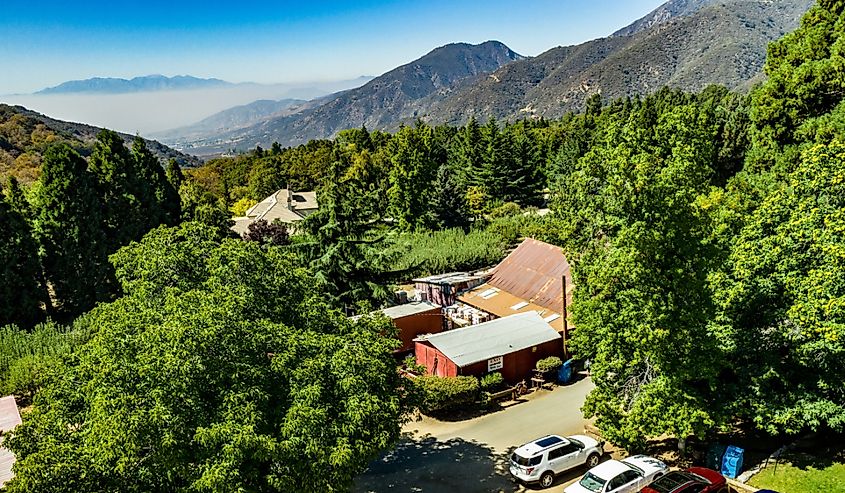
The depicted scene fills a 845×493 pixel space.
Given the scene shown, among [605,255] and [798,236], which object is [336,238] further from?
[798,236]

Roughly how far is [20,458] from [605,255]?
12617mm

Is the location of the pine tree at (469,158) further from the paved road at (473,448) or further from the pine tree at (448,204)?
the paved road at (473,448)

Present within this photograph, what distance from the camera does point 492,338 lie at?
22734 millimetres

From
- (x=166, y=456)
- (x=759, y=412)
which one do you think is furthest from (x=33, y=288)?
(x=759, y=412)

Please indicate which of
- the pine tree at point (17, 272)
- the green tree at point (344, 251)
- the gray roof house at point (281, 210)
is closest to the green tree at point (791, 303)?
the green tree at point (344, 251)

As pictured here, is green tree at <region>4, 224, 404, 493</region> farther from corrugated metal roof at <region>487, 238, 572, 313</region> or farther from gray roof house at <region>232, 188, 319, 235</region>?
gray roof house at <region>232, 188, 319, 235</region>

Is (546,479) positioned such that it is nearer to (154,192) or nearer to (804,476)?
(804,476)

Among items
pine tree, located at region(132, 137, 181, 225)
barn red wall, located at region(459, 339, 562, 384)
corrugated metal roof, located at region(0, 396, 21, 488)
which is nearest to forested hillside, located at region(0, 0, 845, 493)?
corrugated metal roof, located at region(0, 396, 21, 488)

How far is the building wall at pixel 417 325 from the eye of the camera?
1013 inches

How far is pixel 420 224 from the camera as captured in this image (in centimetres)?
4947

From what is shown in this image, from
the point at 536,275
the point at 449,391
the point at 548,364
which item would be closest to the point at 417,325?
the point at 449,391

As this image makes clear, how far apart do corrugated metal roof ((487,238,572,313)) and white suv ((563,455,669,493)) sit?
37.2ft

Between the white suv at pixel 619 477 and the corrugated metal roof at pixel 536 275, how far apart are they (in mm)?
11348

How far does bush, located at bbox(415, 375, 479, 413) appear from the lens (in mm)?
19703
